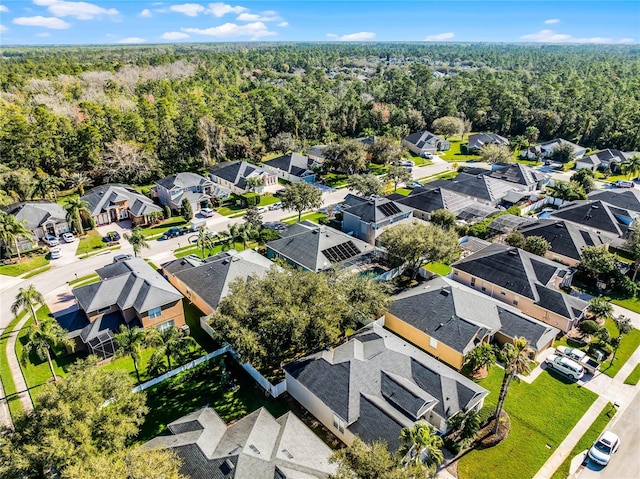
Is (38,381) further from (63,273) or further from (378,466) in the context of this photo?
(378,466)

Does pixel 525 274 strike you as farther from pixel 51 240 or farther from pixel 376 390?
pixel 51 240

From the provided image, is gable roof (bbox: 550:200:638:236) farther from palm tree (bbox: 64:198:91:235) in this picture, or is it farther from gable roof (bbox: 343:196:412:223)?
palm tree (bbox: 64:198:91:235)

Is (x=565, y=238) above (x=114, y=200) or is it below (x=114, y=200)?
below

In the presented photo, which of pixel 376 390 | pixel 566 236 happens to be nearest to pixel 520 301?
pixel 566 236

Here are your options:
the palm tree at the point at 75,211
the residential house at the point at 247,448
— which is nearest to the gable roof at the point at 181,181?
the palm tree at the point at 75,211

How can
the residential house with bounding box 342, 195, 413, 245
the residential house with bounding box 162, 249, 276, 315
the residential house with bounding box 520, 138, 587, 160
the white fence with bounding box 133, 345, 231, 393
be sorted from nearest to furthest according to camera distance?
1. the white fence with bounding box 133, 345, 231, 393
2. the residential house with bounding box 162, 249, 276, 315
3. the residential house with bounding box 342, 195, 413, 245
4. the residential house with bounding box 520, 138, 587, 160

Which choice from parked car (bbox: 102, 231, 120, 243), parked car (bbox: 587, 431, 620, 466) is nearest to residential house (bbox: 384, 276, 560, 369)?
parked car (bbox: 587, 431, 620, 466)
